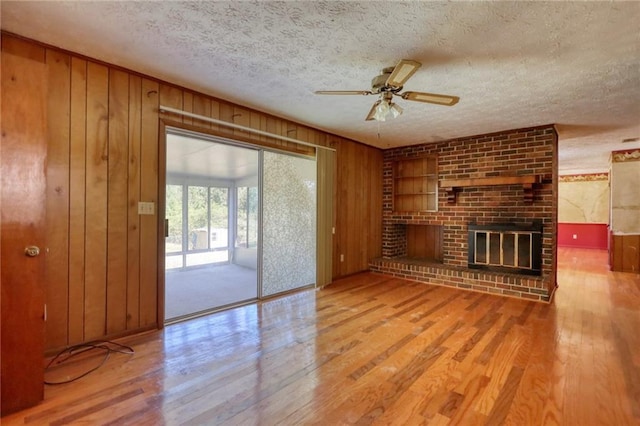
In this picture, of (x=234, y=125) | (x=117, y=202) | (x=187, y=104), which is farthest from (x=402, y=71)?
(x=117, y=202)

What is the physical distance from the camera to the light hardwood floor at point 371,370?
175 centimetres

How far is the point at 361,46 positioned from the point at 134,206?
237 centimetres

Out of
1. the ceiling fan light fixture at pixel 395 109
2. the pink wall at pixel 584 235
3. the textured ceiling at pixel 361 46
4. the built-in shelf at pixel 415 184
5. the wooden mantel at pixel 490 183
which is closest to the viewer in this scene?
the textured ceiling at pixel 361 46

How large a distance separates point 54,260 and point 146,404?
139cm

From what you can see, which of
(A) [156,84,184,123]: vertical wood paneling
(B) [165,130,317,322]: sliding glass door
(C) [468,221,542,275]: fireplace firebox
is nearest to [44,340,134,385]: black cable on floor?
(B) [165,130,317,322]: sliding glass door

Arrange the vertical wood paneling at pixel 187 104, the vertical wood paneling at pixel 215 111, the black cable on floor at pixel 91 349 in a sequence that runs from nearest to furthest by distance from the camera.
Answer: the black cable on floor at pixel 91 349, the vertical wood paneling at pixel 187 104, the vertical wood paneling at pixel 215 111

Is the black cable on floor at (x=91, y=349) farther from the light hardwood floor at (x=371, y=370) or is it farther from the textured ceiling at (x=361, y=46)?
the textured ceiling at (x=361, y=46)

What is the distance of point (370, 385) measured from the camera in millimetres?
2033

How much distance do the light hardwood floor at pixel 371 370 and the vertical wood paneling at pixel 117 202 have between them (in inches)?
13.6

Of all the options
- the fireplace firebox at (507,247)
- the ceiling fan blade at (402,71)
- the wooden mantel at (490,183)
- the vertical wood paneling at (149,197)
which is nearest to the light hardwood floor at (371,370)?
the vertical wood paneling at (149,197)

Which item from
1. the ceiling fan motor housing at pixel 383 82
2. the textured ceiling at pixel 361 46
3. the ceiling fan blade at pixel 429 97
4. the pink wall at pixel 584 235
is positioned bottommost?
Answer: the pink wall at pixel 584 235

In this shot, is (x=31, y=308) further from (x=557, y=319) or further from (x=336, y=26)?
(x=557, y=319)

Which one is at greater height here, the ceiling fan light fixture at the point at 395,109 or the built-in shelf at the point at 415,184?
the ceiling fan light fixture at the point at 395,109

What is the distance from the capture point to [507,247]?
4508 mm
